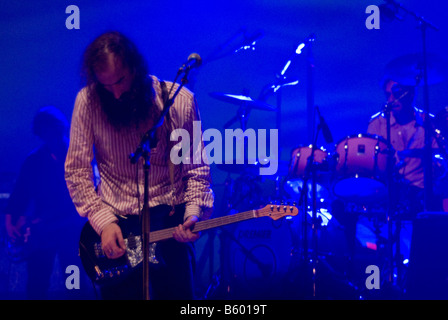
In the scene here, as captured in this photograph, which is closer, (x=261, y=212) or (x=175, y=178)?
(x=175, y=178)

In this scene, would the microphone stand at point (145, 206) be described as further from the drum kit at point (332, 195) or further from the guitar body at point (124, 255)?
the drum kit at point (332, 195)

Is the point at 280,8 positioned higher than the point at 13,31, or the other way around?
the point at 280,8

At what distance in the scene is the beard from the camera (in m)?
2.58

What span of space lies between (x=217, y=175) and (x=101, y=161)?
405cm

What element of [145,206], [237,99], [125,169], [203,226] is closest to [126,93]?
[125,169]

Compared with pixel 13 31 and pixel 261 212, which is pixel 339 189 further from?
pixel 13 31

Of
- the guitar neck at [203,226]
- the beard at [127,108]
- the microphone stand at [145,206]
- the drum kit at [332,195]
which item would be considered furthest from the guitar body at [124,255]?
the drum kit at [332,195]

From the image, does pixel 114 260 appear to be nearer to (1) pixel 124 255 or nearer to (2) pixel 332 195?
(1) pixel 124 255

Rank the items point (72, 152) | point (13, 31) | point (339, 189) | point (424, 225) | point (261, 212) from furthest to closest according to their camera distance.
A: point (13, 31), point (339, 189), point (424, 225), point (261, 212), point (72, 152)

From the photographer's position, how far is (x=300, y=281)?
5.06 metres

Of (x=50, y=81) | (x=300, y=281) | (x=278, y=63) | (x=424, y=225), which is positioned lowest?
(x=300, y=281)

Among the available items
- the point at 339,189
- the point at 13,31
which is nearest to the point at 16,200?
the point at 13,31

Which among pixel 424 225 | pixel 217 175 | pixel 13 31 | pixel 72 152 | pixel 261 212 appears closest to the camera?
pixel 72 152

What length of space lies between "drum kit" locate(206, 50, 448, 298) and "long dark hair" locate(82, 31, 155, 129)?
2737mm
